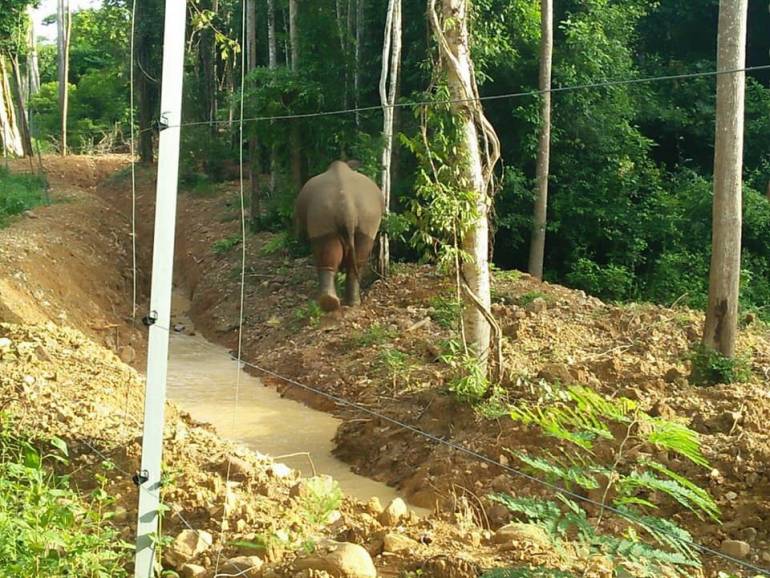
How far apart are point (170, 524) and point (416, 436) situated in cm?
357

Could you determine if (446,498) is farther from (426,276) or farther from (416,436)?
(426,276)

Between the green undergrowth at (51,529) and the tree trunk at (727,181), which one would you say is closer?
the green undergrowth at (51,529)

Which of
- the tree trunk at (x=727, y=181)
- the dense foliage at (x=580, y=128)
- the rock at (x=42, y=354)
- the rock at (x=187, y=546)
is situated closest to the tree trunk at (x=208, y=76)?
the dense foliage at (x=580, y=128)

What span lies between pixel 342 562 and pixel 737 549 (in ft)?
9.18

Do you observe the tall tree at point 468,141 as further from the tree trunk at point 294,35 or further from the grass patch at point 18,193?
the grass patch at point 18,193

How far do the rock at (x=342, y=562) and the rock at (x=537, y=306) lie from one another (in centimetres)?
717

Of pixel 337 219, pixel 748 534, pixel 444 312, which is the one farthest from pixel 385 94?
pixel 748 534

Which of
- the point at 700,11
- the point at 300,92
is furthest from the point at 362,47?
the point at 700,11

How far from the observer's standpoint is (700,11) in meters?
20.4

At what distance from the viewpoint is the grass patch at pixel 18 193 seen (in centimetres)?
1617

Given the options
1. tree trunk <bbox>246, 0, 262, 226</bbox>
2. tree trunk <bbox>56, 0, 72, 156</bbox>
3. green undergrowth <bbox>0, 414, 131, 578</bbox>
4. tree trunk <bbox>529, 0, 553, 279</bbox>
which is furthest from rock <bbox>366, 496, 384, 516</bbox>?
tree trunk <bbox>56, 0, 72, 156</bbox>

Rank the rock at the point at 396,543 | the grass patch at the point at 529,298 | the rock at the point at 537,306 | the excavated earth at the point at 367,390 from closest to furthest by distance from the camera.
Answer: the rock at the point at 396,543 → the excavated earth at the point at 367,390 → the rock at the point at 537,306 → the grass patch at the point at 529,298

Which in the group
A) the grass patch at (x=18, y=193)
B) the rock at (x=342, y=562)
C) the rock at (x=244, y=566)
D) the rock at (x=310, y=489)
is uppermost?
the grass patch at (x=18, y=193)

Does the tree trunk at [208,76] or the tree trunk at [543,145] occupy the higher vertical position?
Answer: the tree trunk at [208,76]
